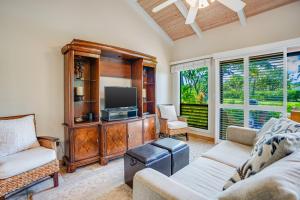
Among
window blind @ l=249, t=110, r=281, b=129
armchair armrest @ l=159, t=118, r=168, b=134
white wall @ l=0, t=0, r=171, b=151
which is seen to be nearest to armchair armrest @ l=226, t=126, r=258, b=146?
window blind @ l=249, t=110, r=281, b=129

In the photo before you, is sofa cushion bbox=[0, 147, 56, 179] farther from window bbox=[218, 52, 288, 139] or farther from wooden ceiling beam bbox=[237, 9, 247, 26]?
wooden ceiling beam bbox=[237, 9, 247, 26]

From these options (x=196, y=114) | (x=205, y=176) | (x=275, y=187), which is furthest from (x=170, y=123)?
(x=275, y=187)

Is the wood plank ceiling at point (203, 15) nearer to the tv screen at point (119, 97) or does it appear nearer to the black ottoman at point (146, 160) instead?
the tv screen at point (119, 97)

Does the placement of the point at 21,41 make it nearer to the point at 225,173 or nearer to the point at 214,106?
the point at 225,173

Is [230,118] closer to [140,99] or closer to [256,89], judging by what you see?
[256,89]

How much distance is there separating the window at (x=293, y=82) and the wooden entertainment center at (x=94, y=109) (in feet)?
8.98

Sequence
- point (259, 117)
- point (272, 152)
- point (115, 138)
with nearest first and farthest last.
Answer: point (272, 152) < point (115, 138) < point (259, 117)

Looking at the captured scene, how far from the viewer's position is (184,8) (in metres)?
3.61

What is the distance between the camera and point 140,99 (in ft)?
11.4

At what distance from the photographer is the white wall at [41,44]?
2.31 metres

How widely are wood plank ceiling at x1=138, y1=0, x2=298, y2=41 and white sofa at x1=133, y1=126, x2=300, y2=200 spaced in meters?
2.55

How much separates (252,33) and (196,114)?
231 cm

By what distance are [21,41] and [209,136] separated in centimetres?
434

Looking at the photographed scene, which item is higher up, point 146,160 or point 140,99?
point 140,99
